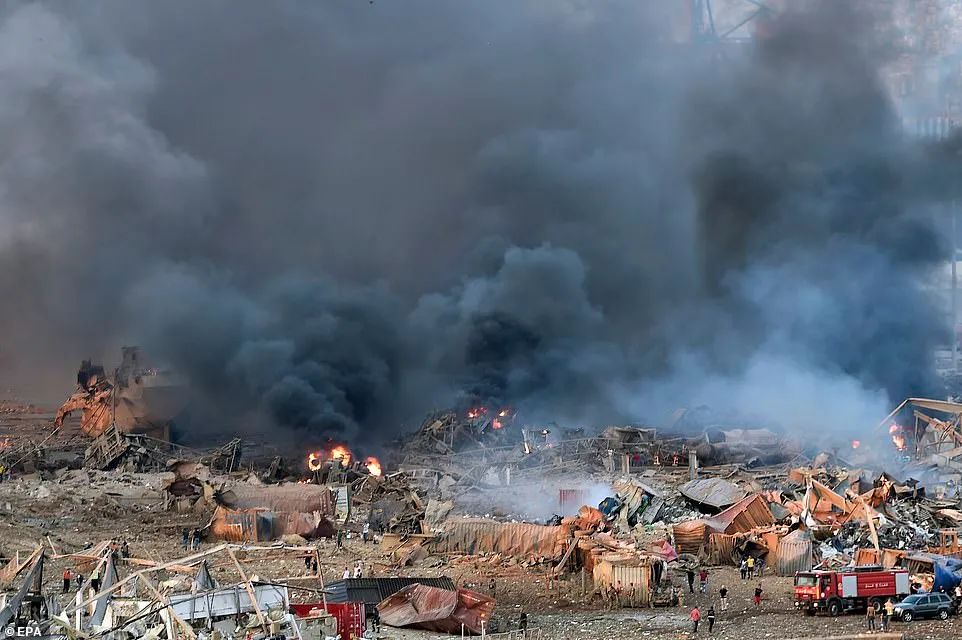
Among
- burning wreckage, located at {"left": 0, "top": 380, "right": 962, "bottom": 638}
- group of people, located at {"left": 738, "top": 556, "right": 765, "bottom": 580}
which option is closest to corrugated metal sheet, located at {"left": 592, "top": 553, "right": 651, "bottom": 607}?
burning wreckage, located at {"left": 0, "top": 380, "right": 962, "bottom": 638}

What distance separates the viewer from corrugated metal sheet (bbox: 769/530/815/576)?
31.8 metres

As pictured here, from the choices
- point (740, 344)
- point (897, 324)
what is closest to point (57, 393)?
point (740, 344)

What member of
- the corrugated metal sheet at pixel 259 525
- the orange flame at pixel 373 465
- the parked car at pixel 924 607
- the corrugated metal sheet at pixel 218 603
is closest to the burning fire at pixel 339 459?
the orange flame at pixel 373 465

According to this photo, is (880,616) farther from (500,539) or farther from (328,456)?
(328,456)

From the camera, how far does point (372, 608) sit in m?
25.6

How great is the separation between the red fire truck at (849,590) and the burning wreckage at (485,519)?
1371 mm

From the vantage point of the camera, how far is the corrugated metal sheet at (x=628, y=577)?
2791 cm

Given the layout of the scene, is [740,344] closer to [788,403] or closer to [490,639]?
[788,403]

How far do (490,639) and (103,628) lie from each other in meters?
8.45

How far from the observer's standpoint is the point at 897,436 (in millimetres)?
52656

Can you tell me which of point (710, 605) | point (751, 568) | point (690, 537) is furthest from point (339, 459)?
point (710, 605)

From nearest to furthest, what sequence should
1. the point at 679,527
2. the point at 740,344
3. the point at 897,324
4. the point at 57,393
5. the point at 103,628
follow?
the point at 103,628 → the point at 679,527 → the point at 897,324 → the point at 740,344 → the point at 57,393

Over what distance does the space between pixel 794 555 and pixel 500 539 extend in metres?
8.53

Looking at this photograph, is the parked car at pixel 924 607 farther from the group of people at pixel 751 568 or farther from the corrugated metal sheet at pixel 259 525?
the corrugated metal sheet at pixel 259 525
